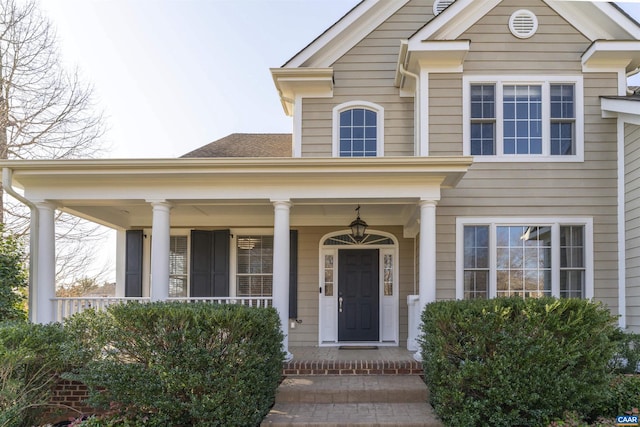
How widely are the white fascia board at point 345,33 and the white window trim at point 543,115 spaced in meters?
2.13

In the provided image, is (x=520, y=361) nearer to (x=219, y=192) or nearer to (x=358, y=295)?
(x=219, y=192)

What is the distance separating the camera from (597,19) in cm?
808

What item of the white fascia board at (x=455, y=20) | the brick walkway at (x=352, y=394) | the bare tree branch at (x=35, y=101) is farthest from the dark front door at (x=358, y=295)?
the bare tree branch at (x=35, y=101)

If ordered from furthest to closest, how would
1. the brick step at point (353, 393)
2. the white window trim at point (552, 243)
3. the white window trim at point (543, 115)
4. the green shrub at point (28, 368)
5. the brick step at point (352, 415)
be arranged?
A: the white window trim at point (543, 115), the white window trim at point (552, 243), the brick step at point (353, 393), the brick step at point (352, 415), the green shrub at point (28, 368)

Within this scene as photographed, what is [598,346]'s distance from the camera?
5.24 meters

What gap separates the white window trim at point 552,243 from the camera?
7703 mm

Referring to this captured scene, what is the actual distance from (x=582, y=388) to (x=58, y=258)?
16560 mm

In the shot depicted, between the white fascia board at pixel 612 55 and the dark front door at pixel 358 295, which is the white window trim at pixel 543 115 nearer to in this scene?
the white fascia board at pixel 612 55

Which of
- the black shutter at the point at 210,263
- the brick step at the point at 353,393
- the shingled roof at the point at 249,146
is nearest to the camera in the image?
the brick step at the point at 353,393

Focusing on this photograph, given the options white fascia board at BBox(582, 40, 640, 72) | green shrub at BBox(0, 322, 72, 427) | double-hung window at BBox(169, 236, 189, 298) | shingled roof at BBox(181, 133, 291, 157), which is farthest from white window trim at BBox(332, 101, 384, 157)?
green shrub at BBox(0, 322, 72, 427)

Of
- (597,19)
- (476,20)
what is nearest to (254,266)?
(476,20)

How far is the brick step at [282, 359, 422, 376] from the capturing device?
6879 millimetres

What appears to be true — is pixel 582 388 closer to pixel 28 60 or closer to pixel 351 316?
pixel 351 316

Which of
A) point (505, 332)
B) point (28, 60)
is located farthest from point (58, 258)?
point (505, 332)
